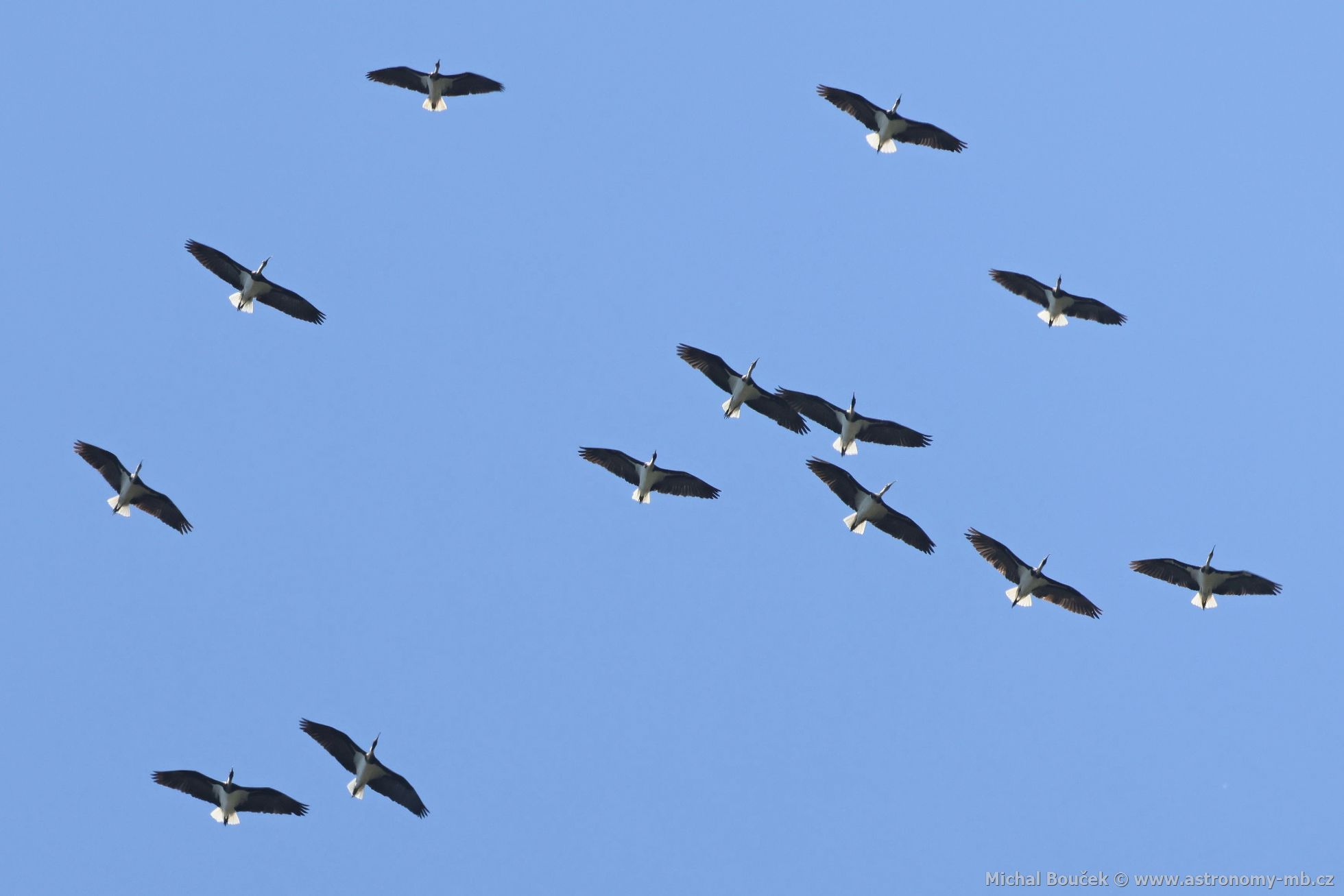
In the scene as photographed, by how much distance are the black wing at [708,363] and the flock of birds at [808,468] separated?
0.02 meters

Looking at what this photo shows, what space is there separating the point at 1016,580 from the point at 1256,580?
507 cm

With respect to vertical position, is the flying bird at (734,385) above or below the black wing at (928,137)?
below

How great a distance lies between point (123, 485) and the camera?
117ft

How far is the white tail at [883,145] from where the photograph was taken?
36.8m

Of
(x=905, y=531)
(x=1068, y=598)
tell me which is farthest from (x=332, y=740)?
(x=1068, y=598)

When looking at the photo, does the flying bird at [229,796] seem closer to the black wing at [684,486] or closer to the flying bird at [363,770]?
the flying bird at [363,770]

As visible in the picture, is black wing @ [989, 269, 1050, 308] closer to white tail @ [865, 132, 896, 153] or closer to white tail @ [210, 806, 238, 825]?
white tail @ [865, 132, 896, 153]

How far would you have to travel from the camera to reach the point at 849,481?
3478 cm

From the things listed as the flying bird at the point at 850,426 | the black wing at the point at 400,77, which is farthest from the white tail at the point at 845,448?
the black wing at the point at 400,77

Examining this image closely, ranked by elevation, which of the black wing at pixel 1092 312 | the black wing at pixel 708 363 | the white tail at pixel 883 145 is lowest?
the black wing at pixel 708 363

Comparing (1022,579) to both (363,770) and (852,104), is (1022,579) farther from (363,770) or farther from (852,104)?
(363,770)

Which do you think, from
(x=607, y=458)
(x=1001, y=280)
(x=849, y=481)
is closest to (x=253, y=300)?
(x=607, y=458)

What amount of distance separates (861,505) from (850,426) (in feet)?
5.21

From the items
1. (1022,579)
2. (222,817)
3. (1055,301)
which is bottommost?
(222,817)
